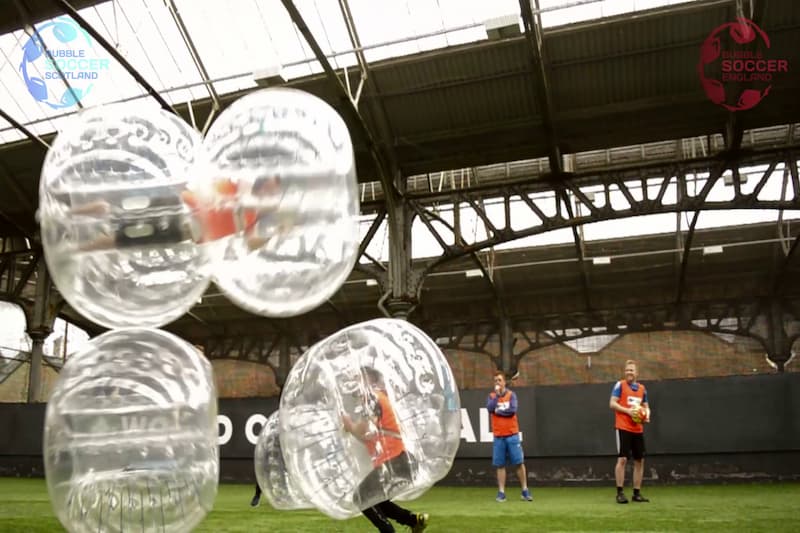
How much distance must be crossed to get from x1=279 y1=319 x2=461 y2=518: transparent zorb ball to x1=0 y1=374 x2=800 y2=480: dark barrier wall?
910 cm

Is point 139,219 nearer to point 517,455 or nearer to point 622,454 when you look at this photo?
point 622,454

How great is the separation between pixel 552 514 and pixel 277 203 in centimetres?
554

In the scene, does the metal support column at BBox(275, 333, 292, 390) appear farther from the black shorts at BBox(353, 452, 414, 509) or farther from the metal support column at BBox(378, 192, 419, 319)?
the black shorts at BBox(353, 452, 414, 509)

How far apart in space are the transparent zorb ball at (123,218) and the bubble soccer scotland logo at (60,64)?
11.2 m

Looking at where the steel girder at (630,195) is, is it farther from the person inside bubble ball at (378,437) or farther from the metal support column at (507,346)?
the person inside bubble ball at (378,437)

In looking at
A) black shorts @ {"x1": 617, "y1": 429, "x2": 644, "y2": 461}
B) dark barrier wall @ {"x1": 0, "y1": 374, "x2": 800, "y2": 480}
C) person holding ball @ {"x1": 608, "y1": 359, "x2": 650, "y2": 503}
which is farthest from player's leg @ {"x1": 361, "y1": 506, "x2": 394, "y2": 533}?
dark barrier wall @ {"x1": 0, "y1": 374, "x2": 800, "y2": 480}

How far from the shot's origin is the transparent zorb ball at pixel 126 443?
291 centimetres

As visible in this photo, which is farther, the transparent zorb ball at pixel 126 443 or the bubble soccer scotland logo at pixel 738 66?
the bubble soccer scotland logo at pixel 738 66

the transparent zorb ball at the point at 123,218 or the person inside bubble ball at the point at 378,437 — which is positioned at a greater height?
the transparent zorb ball at the point at 123,218

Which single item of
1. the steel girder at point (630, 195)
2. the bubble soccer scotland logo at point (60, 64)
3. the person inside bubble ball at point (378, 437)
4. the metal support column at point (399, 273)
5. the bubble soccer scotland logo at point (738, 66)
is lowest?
the person inside bubble ball at point (378, 437)

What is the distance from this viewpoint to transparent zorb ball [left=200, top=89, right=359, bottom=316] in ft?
8.43

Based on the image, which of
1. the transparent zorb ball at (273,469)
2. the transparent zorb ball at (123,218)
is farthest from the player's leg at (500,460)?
the transparent zorb ball at (123,218)

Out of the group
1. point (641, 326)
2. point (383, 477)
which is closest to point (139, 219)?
point (383, 477)

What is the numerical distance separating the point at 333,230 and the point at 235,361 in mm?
26778
